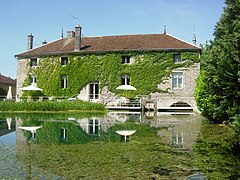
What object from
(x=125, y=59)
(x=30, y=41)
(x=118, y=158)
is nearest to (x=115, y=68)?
(x=125, y=59)

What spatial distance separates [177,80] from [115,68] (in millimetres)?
6565

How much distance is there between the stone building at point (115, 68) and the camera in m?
33.1

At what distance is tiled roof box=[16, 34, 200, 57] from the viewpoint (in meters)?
33.8

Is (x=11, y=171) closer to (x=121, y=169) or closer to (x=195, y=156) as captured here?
(x=121, y=169)

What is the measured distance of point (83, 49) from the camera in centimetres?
3616

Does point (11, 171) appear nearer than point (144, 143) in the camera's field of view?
Yes

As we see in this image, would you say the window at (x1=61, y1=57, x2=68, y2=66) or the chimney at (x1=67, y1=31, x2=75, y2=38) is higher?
the chimney at (x1=67, y1=31, x2=75, y2=38)

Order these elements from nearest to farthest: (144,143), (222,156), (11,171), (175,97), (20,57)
Answer: 1. (11,171)
2. (222,156)
3. (144,143)
4. (175,97)
5. (20,57)

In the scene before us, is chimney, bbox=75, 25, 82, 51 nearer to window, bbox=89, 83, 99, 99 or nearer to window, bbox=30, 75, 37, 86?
window, bbox=89, 83, 99, 99

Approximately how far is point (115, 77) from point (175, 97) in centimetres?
659

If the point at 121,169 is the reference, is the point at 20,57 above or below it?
above

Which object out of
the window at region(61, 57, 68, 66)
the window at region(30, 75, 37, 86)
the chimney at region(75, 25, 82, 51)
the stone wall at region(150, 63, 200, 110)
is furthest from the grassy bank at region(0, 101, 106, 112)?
the window at region(30, 75, 37, 86)

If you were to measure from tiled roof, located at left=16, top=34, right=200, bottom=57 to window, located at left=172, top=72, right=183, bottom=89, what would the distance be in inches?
103

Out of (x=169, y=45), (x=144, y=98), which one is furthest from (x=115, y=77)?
(x=169, y=45)
